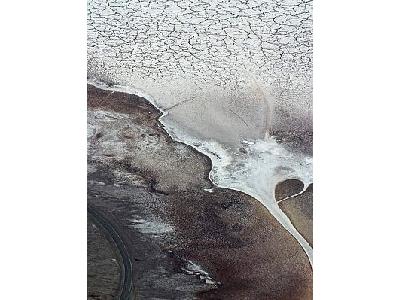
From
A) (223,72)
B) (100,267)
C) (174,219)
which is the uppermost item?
(223,72)

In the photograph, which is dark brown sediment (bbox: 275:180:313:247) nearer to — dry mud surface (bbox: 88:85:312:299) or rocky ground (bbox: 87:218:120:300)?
dry mud surface (bbox: 88:85:312:299)

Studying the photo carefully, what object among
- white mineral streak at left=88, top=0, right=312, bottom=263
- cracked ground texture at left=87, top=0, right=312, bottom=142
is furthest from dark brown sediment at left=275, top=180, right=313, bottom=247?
cracked ground texture at left=87, top=0, right=312, bottom=142

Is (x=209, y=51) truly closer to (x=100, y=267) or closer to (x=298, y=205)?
(x=298, y=205)

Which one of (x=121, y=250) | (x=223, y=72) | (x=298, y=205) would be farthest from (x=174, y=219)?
(x=223, y=72)

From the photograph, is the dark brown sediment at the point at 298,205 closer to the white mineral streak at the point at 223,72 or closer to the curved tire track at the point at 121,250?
the white mineral streak at the point at 223,72

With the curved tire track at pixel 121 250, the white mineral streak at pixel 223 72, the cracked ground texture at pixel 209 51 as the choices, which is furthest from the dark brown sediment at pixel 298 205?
the curved tire track at pixel 121 250

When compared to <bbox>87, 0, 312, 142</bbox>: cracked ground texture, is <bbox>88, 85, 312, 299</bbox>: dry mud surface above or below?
below
